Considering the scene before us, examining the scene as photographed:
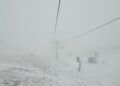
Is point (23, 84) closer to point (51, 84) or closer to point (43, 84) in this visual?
point (43, 84)

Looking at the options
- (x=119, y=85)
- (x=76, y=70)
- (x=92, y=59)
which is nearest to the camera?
(x=119, y=85)

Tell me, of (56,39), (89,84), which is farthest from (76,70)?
(56,39)

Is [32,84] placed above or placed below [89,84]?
above

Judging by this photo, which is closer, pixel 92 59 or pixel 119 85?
pixel 119 85

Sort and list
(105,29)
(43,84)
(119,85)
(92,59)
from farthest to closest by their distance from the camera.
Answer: (105,29) → (92,59) → (119,85) → (43,84)

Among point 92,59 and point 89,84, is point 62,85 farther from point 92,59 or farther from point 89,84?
point 92,59

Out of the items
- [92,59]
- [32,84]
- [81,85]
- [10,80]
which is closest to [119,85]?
[81,85]

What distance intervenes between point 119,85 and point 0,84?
9663mm

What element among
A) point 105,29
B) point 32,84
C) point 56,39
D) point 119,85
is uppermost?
point 105,29

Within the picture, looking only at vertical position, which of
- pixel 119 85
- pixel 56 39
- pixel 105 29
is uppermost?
pixel 105 29

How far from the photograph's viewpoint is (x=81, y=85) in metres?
10.7

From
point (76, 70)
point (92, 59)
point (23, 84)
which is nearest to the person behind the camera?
point (23, 84)

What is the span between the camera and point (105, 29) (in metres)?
112

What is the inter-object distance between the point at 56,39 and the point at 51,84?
2185cm
